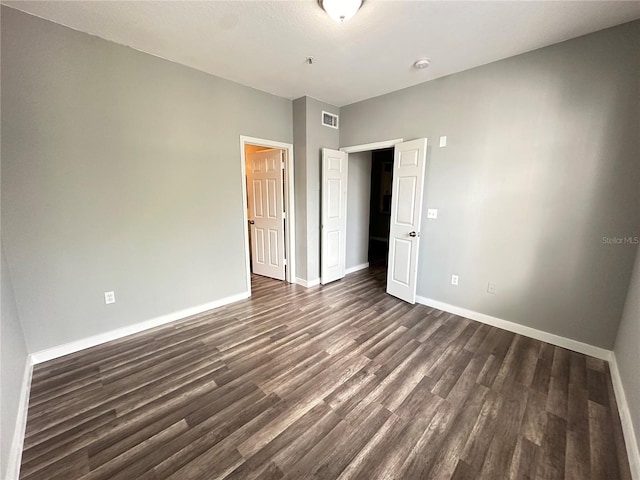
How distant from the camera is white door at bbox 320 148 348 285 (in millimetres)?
3881

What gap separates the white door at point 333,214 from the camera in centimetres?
388

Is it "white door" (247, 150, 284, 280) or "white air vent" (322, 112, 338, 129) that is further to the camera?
"white door" (247, 150, 284, 280)

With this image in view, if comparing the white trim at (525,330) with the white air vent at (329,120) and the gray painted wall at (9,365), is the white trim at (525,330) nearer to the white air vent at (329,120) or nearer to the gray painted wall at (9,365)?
the white air vent at (329,120)

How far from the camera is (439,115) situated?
3002mm

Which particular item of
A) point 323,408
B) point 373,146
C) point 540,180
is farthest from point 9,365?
point 540,180

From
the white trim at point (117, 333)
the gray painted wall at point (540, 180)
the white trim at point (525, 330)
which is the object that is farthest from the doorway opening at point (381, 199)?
the white trim at point (117, 333)

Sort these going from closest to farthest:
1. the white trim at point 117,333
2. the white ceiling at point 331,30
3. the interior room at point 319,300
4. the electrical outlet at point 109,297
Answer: the interior room at point 319,300, the white ceiling at point 331,30, the white trim at point 117,333, the electrical outlet at point 109,297

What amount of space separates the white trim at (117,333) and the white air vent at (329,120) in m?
2.92

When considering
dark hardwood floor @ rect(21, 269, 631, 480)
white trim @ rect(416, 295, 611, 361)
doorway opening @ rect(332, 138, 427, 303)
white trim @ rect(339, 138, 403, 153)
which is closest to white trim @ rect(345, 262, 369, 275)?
doorway opening @ rect(332, 138, 427, 303)

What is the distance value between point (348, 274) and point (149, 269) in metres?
3.02

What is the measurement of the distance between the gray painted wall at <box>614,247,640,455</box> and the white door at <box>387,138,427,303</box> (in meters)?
1.75

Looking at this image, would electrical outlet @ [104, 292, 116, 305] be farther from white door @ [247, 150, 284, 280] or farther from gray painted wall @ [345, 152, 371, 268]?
gray painted wall @ [345, 152, 371, 268]

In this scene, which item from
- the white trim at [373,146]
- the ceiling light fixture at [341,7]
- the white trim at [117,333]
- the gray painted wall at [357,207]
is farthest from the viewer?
the gray painted wall at [357,207]

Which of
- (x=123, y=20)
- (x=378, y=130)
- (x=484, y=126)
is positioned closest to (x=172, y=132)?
(x=123, y=20)
